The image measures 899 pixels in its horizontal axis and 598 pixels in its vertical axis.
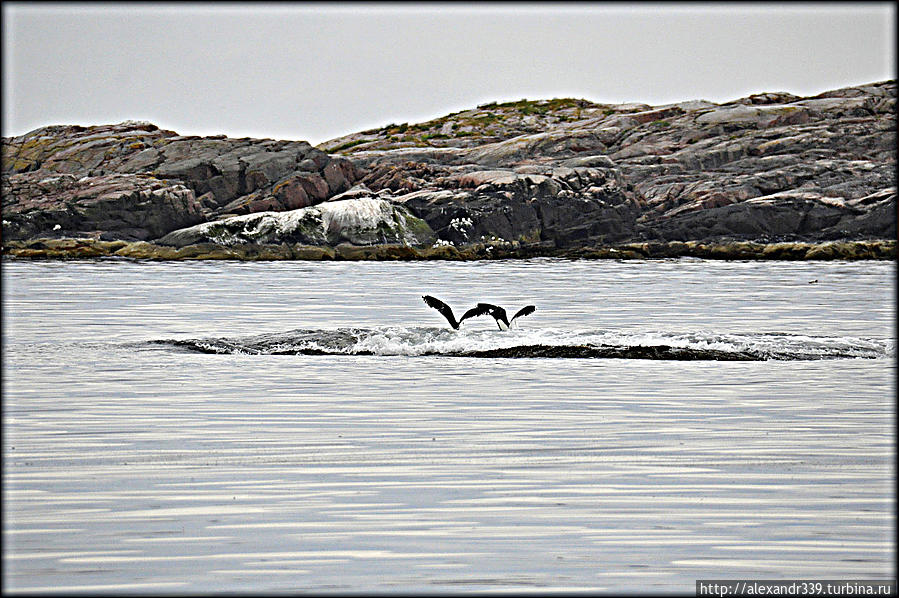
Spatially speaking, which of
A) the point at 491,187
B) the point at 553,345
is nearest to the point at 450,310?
the point at 553,345

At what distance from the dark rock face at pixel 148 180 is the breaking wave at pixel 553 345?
85585 millimetres

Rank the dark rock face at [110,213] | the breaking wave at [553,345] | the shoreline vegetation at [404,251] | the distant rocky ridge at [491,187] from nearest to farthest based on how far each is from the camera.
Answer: the breaking wave at [553,345], the shoreline vegetation at [404,251], the distant rocky ridge at [491,187], the dark rock face at [110,213]

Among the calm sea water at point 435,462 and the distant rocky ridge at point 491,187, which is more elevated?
the distant rocky ridge at point 491,187

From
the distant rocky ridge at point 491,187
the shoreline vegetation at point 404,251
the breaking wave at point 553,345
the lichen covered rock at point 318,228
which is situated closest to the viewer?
the breaking wave at point 553,345

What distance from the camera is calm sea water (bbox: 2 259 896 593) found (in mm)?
8312

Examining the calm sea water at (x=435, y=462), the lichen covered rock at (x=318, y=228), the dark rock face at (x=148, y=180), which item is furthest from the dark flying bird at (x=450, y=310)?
the dark rock face at (x=148, y=180)

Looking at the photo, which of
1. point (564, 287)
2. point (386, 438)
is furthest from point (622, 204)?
point (386, 438)

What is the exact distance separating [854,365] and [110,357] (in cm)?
1255

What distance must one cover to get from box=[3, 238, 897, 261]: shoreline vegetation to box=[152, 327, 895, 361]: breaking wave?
7429 centimetres

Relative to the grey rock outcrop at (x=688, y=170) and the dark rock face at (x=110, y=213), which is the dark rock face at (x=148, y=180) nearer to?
the dark rock face at (x=110, y=213)

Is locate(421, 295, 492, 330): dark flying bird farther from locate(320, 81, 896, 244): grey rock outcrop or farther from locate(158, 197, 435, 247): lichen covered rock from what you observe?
locate(320, 81, 896, 244): grey rock outcrop

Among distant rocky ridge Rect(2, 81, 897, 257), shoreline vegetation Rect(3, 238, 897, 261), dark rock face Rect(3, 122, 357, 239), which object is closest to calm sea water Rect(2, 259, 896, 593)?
shoreline vegetation Rect(3, 238, 897, 261)

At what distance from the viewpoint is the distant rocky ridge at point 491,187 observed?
10569 centimetres

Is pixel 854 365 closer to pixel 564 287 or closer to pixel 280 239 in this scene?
pixel 564 287
